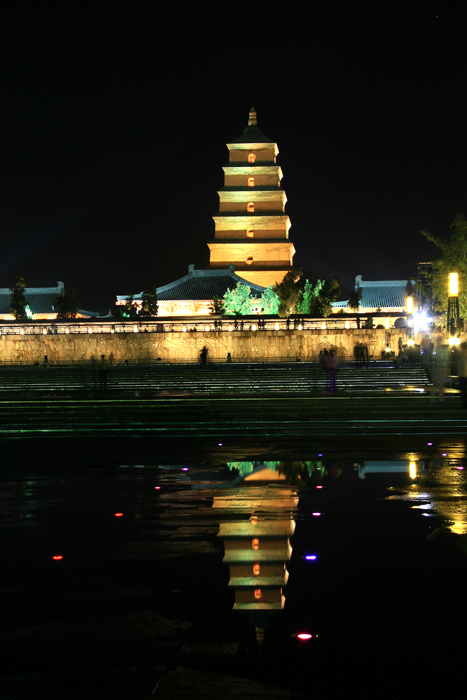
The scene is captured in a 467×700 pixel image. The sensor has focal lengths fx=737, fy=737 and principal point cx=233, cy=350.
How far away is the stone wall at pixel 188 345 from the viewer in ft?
150

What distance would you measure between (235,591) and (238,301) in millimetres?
49846

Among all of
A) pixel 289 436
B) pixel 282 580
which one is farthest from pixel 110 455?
pixel 282 580

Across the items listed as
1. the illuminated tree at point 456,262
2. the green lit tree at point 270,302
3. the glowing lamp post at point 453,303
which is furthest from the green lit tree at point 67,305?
the glowing lamp post at point 453,303

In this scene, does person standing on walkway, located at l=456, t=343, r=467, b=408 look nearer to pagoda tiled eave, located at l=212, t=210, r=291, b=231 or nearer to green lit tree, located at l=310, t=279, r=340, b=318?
green lit tree, located at l=310, t=279, r=340, b=318

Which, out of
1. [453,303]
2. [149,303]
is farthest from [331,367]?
[149,303]

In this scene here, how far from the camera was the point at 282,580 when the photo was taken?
5305 mm

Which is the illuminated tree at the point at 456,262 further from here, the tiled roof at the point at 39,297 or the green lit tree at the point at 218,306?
the tiled roof at the point at 39,297

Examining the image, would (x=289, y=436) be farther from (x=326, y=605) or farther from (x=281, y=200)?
(x=281, y=200)

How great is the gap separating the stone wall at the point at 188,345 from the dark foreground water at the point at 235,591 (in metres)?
37.1

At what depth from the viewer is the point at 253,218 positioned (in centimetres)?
6706

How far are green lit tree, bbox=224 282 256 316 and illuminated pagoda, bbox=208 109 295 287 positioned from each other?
1001 cm

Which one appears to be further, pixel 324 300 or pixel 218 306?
pixel 218 306

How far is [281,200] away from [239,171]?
190 inches

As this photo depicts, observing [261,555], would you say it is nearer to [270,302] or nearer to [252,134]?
[270,302]
